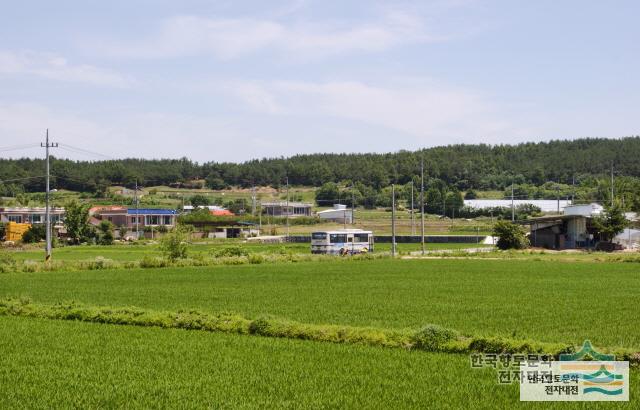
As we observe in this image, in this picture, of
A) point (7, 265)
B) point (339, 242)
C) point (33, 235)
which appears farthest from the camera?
point (33, 235)

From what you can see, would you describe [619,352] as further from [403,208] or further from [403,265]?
[403,208]

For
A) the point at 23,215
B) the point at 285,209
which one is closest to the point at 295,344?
the point at 23,215

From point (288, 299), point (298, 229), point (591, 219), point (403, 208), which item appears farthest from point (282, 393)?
point (403, 208)

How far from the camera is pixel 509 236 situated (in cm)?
6875

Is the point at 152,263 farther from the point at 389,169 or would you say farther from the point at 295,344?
the point at 389,169

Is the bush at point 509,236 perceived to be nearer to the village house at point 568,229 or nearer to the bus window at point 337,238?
the village house at point 568,229

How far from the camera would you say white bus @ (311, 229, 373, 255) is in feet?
210

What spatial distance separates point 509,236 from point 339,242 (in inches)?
610

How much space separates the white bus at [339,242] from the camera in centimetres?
6412

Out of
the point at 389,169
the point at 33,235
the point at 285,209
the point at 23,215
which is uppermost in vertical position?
the point at 389,169

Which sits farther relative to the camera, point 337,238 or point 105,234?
point 105,234

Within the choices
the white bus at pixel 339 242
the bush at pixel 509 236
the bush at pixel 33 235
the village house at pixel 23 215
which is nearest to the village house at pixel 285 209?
the village house at pixel 23 215

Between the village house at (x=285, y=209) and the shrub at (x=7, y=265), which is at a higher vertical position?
the village house at (x=285, y=209)

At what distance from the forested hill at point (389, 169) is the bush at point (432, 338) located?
5751 inches
